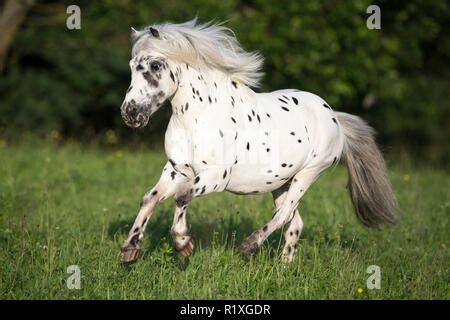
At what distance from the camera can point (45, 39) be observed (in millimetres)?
15586

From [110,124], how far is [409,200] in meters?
9.88

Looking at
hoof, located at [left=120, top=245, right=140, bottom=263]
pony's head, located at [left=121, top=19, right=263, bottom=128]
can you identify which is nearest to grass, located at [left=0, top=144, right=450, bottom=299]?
hoof, located at [left=120, top=245, right=140, bottom=263]

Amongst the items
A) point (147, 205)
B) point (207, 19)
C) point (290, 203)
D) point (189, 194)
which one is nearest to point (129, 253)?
point (147, 205)

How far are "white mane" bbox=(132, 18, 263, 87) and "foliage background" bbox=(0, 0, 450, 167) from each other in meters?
8.94

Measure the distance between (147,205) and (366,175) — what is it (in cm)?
231

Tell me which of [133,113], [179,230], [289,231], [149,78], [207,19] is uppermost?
[207,19]

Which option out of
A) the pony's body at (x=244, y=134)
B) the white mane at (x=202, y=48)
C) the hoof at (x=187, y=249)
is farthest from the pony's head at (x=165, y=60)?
the hoof at (x=187, y=249)

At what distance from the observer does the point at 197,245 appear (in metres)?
6.02

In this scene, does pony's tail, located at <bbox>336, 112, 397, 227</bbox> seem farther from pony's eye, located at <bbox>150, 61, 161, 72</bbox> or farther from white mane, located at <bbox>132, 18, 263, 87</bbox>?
pony's eye, located at <bbox>150, 61, 161, 72</bbox>

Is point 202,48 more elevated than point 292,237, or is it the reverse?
point 202,48

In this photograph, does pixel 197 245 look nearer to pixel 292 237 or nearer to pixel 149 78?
pixel 292 237

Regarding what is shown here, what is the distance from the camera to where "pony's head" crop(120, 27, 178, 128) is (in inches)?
183

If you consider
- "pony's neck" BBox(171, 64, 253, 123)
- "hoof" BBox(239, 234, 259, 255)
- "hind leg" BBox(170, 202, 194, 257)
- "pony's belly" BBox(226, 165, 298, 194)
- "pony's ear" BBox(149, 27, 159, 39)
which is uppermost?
"pony's ear" BBox(149, 27, 159, 39)

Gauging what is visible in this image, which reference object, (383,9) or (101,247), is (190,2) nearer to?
(383,9)
